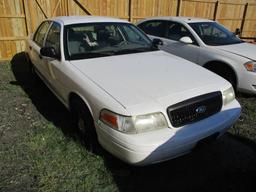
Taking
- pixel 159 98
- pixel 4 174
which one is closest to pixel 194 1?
pixel 159 98

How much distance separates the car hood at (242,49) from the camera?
4.86m

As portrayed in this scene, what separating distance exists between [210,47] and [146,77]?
9.56ft

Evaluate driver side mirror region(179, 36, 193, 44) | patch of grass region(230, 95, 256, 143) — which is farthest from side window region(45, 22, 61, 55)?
patch of grass region(230, 95, 256, 143)

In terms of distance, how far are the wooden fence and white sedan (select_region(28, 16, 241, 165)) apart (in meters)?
4.40

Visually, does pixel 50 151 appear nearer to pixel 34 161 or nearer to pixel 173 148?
pixel 34 161

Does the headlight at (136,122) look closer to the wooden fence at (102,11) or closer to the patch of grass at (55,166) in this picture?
the patch of grass at (55,166)

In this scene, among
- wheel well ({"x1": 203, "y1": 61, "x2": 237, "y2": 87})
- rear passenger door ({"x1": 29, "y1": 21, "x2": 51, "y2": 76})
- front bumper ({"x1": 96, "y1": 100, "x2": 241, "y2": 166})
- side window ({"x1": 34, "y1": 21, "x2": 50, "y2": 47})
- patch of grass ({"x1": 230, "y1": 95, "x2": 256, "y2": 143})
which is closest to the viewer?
front bumper ({"x1": 96, "y1": 100, "x2": 241, "y2": 166})

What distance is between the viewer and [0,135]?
3.58 m

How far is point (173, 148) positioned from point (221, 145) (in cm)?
135

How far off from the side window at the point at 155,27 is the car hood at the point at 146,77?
2743 millimetres

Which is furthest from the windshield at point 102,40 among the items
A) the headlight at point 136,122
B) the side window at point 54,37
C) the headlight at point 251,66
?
the headlight at point 251,66

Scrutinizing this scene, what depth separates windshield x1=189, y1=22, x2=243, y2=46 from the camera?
5566 millimetres

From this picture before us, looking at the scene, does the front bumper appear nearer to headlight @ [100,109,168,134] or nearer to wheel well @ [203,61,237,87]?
headlight @ [100,109,168,134]

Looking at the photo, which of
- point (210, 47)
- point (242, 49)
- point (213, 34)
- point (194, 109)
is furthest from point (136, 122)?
point (213, 34)
